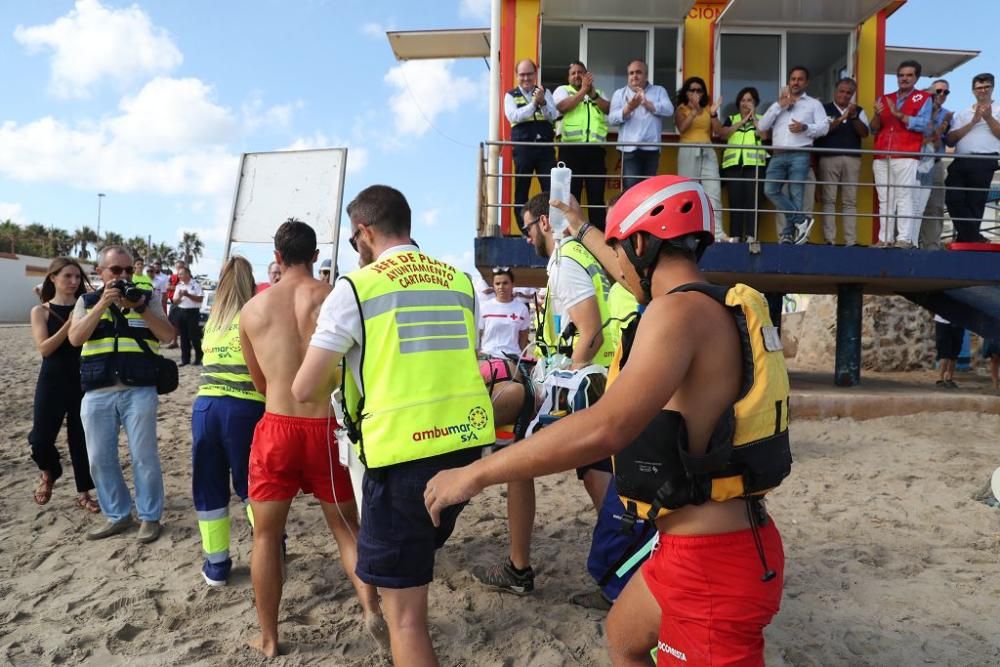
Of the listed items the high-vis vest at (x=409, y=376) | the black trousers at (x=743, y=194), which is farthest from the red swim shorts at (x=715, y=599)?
the black trousers at (x=743, y=194)

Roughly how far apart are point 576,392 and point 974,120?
7656mm

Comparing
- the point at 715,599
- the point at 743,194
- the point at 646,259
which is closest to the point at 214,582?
the point at 715,599

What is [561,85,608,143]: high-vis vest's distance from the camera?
8.02 meters

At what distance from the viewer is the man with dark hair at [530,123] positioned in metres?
7.75

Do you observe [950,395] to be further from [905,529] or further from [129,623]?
[129,623]

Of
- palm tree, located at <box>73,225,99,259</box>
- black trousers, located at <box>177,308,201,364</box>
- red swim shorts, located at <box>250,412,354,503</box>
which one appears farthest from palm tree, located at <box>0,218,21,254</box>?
red swim shorts, located at <box>250,412,354,503</box>

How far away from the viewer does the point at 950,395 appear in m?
8.53

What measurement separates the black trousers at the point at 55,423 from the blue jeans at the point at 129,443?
24.2 inches

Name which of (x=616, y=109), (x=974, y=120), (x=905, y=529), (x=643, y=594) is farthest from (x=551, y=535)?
(x=974, y=120)

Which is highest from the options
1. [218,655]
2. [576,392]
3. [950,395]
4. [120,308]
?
[120,308]

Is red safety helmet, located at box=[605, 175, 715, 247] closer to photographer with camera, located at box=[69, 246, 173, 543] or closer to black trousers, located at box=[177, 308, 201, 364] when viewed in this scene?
photographer with camera, located at box=[69, 246, 173, 543]

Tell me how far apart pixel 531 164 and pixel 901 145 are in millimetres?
4518

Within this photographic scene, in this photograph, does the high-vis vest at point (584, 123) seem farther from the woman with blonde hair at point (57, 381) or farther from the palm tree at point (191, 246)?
the palm tree at point (191, 246)

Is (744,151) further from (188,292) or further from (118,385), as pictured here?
(188,292)
